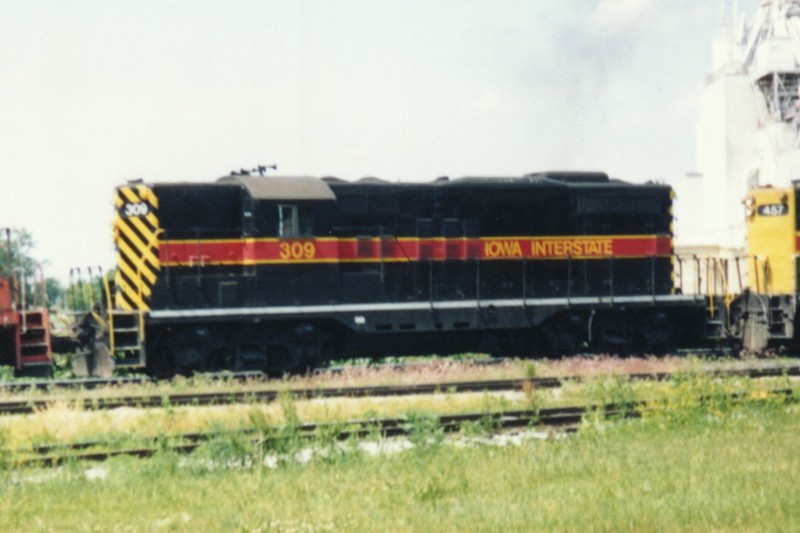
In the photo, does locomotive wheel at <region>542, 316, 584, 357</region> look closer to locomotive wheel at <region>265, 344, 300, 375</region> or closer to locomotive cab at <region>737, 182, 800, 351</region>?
locomotive cab at <region>737, 182, 800, 351</region>

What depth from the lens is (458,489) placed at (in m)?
8.17

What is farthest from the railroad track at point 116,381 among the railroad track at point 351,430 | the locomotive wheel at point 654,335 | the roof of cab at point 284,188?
the locomotive wheel at point 654,335

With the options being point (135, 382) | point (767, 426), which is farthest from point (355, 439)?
point (135, 382)

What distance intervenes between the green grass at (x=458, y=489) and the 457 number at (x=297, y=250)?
7.01 meters

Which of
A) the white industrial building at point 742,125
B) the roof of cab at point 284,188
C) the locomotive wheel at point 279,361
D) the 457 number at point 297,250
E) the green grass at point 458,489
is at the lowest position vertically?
the green grass at point 458,489

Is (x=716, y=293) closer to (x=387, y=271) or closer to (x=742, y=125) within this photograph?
(x=387, y=271)

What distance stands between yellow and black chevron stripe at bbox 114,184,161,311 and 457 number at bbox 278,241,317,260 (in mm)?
2057

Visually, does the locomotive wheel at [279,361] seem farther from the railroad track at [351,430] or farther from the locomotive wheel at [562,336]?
the railroad track at [351,430]

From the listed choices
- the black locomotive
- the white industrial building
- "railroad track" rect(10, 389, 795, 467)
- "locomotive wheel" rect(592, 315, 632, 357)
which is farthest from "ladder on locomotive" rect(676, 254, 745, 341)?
the white industrial building

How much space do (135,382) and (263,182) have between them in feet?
13.2

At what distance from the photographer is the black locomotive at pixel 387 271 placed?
16.2 meters

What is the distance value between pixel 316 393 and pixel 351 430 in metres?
3.74

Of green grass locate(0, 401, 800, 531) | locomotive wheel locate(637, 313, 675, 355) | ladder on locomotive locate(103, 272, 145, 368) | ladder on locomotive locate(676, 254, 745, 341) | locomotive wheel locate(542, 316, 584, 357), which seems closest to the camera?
green grass locate(0, 401, 800, 531)

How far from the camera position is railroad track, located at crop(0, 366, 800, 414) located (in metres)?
13.6
